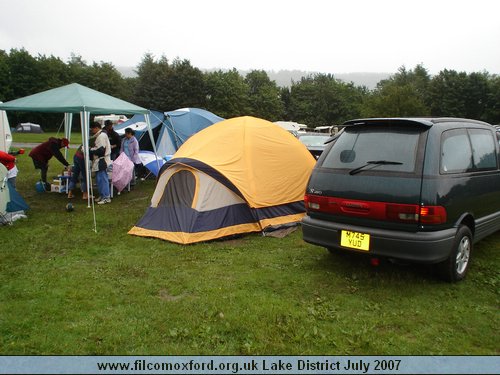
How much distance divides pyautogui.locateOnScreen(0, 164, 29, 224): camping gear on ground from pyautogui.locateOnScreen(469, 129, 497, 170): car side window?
23.8 ft

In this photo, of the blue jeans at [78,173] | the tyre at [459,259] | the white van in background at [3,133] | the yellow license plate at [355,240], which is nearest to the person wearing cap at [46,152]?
the blue jeans at [78,173]

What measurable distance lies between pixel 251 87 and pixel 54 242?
57791 mm

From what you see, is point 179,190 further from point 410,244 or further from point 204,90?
point 204,90

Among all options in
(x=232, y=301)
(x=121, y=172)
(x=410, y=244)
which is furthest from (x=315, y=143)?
(x=232, y=301)

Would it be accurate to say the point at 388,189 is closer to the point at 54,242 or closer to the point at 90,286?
the point at 90,286

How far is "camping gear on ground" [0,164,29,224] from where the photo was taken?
22.6 ft

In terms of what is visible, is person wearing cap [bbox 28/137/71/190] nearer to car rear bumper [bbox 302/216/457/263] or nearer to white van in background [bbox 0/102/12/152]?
white van in background [bbox 0/102/12/152]

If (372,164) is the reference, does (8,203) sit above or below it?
below

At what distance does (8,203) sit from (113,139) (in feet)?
12.1

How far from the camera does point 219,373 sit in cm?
278

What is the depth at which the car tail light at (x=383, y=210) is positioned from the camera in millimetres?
3727

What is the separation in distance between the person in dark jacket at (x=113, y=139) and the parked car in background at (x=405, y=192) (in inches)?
285

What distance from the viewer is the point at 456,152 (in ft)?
13.9

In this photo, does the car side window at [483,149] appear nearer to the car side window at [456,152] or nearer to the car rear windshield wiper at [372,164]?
the car side window at [456,152]
